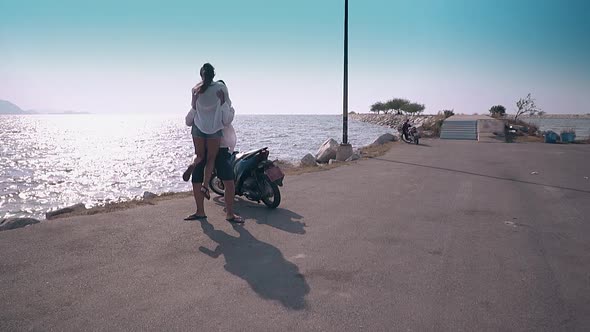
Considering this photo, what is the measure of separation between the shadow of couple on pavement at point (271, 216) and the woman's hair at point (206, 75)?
2.10 meters

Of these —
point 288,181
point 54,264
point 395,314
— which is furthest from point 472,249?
point 288,181

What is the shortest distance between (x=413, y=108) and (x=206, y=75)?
353 ft

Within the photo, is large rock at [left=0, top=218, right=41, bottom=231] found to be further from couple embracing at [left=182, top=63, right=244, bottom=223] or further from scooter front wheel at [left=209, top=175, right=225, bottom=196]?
scooter front wheel at [left=209, top=175, right=225, bottom=196]

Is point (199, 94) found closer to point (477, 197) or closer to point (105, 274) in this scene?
point (105, 274)

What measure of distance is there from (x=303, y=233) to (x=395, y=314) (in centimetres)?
227

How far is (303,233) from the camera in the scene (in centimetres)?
529

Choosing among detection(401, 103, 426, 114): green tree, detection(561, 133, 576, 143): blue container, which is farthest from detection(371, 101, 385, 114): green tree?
detection(561, 133, 576, 143): blue container

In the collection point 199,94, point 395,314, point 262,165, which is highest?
point 199,94

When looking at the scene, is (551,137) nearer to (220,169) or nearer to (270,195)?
(270,195)

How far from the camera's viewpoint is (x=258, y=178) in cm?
687

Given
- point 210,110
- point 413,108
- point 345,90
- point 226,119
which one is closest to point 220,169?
point 226,119

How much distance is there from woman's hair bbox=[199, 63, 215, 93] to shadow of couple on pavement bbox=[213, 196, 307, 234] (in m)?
2.10

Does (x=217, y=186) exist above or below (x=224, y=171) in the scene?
below

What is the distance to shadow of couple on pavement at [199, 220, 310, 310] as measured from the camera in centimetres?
347
